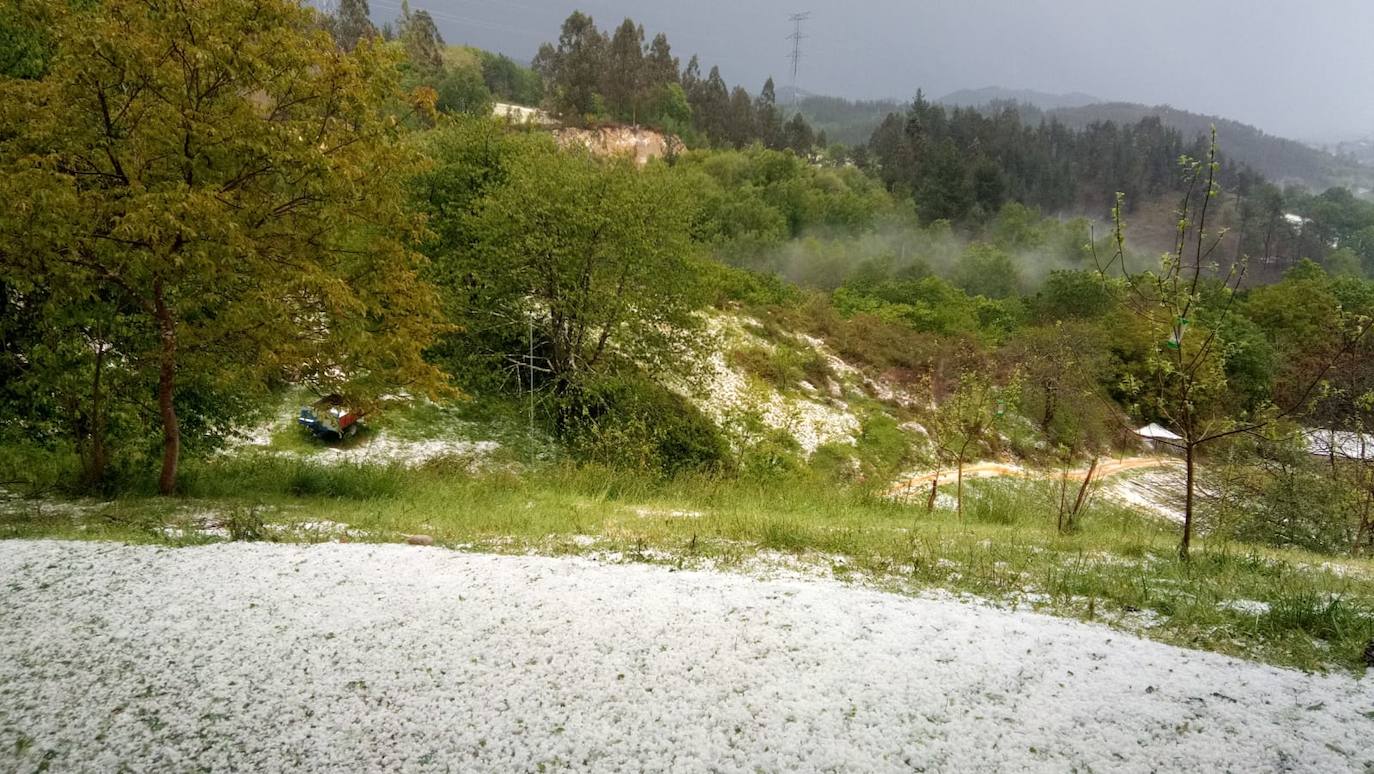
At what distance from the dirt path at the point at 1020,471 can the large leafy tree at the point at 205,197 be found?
1868 centimetres

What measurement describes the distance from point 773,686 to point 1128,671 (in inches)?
89.4

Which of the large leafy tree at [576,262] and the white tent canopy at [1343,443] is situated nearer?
the white tent canopy at [1343,443]

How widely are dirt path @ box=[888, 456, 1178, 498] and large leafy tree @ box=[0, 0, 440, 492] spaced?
1868 centimetres

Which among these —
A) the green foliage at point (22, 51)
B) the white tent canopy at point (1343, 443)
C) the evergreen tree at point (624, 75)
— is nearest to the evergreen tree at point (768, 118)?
the evergreen tree at point (624, 75)

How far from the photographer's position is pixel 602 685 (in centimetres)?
399

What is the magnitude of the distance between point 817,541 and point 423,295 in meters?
7.50

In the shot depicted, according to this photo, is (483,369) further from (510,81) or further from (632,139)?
(510,81)

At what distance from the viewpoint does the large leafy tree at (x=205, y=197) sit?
298 inches

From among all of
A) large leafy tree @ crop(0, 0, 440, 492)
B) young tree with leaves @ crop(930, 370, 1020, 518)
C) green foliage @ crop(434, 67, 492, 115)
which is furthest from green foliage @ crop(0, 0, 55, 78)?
green foliage @ crop(434, 67, 492, 115)

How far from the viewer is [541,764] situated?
3.37 metres

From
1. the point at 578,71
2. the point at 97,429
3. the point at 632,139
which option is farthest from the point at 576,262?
the point at 578,71

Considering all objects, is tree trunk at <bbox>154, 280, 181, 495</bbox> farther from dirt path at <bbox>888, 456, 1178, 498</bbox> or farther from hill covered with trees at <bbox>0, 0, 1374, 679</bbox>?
dirt path at <bbox>888, 456, 1178, 498</bbox>

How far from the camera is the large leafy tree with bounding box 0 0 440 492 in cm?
757

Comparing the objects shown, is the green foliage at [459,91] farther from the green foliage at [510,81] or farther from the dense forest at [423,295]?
the dense forest at [423,295]
